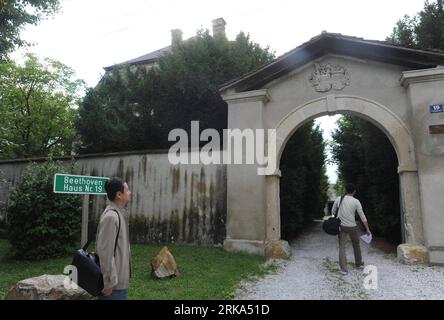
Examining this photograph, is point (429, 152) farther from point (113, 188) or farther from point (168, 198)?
point (113, 188)

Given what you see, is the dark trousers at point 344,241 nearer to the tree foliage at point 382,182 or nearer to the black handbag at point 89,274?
the tree foliage at point 382,182

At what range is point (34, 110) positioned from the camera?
1889cm

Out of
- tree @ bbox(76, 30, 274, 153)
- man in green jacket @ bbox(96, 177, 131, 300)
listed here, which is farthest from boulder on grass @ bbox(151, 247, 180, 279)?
tree @ bbox(76, 30, 274, 153)

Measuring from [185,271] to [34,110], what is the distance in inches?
675

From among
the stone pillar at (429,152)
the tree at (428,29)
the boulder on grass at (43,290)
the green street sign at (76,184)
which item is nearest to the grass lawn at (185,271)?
the boulder on grass at (43,290)

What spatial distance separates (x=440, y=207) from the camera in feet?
21.6

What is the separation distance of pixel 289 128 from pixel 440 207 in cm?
353

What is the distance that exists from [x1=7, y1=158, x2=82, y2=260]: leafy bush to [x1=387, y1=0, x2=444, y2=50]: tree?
380 inches

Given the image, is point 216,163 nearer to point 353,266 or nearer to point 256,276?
point 256,276

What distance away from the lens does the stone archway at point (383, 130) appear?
6.93 m

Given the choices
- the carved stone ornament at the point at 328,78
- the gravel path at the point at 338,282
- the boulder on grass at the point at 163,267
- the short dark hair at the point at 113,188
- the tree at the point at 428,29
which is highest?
the tree at the point at 428,29

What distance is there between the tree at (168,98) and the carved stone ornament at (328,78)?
120 inches

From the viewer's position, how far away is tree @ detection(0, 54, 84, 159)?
1809 cm

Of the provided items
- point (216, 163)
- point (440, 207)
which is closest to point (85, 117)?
point (216, 163)
